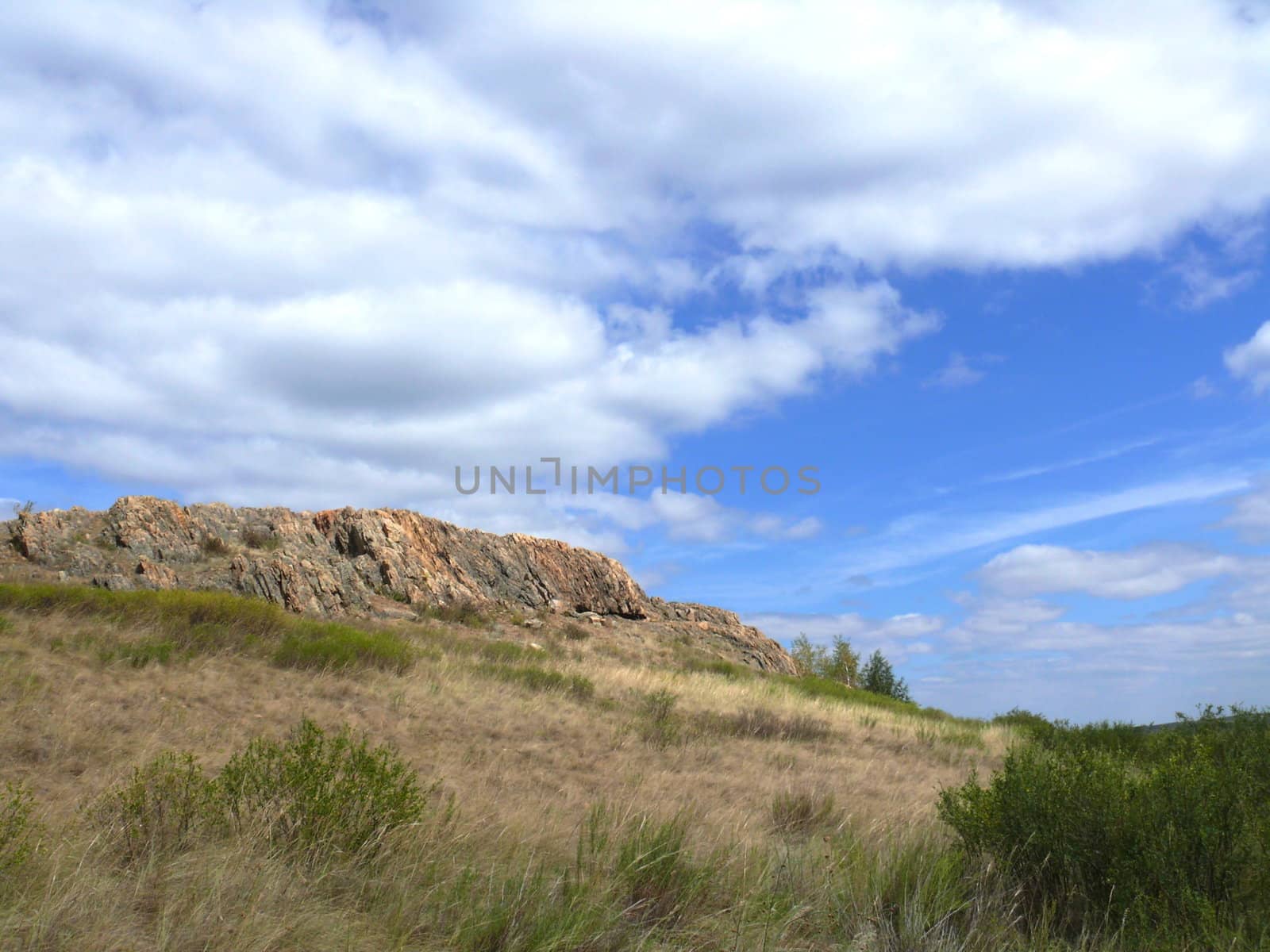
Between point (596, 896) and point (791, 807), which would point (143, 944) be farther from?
point (791, 807)

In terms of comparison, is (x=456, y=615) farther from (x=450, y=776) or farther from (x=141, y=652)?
(x=450, y=776)

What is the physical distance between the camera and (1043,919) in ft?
18.3

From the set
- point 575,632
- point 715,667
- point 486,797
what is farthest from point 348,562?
point 486,797

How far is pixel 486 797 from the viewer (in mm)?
9461

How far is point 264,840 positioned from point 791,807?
6390 millimetres

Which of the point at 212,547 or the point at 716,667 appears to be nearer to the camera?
the point at 212,547

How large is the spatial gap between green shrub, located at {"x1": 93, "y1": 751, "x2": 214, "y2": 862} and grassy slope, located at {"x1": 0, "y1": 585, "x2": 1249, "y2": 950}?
130 mm

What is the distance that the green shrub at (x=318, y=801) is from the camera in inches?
241

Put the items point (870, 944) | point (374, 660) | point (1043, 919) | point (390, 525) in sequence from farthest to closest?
1. point (390, 525)
2. point (374, 660)
3. point (1043, 919)
4. point (870, 944)

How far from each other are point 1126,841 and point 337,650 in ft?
49.3

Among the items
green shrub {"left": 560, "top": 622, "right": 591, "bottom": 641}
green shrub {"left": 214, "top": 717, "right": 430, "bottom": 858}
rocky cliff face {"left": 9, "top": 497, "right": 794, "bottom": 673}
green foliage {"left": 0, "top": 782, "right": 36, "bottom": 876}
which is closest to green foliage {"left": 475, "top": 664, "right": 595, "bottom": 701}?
rocky cliff face {"left": 9, "top": 497, "right": 794, "bottom": 673}

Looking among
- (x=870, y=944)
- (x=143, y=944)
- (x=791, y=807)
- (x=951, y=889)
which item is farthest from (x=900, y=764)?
(x=143, y=944)

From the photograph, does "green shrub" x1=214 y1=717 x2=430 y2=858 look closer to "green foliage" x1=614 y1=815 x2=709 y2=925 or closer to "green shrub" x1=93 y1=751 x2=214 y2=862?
"green shrub" x1=93 y1=751 x2=214 y2=862

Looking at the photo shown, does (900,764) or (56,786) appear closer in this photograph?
(56,786)
